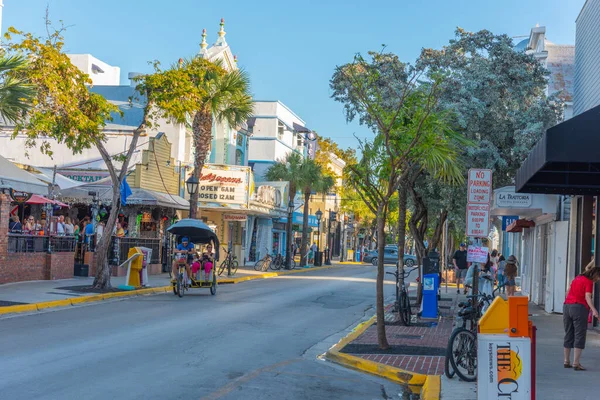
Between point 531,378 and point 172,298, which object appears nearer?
point 531,378

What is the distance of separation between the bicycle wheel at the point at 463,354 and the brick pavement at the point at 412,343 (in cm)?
64

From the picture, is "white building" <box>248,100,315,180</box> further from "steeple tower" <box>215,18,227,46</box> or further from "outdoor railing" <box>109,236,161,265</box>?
"outdoor railing" <box>109,236,161,265</box>

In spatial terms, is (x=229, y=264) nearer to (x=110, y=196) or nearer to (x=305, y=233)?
(x=110, y=196)

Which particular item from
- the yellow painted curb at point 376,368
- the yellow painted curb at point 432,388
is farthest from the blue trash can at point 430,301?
the yellow painted curb at point 432,388

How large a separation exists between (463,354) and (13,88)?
13.2 metres

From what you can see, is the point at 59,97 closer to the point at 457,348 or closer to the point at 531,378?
the point at 457,348

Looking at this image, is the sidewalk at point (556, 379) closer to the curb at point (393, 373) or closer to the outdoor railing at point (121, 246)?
the curb at point (393, 373)

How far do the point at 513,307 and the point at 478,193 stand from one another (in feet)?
19.2

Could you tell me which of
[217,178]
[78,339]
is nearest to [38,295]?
[78,339]

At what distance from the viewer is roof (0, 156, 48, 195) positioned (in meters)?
21.1

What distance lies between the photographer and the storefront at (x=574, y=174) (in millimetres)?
10469

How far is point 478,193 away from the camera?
13.4 meters

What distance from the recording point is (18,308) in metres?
17.4

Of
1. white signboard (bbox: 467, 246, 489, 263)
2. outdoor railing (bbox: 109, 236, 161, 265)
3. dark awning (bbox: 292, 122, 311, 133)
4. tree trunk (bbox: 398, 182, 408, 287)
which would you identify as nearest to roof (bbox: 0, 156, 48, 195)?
outdoor railing (bbox: 109, 236, 161, 265)
